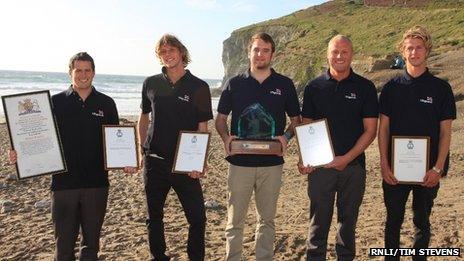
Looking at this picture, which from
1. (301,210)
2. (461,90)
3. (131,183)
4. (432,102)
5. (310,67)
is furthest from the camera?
(310,67)

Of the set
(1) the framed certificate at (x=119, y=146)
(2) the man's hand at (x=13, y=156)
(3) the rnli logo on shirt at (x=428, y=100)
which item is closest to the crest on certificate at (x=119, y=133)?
(1) the framed certificate at (x=119, y=146)

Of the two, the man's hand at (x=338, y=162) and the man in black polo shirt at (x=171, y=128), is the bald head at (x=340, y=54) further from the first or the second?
the man in black polo shirt at (x=171, y=128)

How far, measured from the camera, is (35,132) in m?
4.30

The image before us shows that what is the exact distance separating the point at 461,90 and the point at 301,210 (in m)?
15.9

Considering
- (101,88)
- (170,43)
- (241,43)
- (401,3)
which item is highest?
(401,3)

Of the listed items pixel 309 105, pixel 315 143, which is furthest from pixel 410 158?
pixel 309 105

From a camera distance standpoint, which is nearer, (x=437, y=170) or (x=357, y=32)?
(x=437, y=170)

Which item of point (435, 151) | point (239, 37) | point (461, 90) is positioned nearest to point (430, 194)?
point (435, 151)

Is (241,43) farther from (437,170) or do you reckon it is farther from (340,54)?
(437,170)

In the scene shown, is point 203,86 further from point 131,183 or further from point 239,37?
point 239,37

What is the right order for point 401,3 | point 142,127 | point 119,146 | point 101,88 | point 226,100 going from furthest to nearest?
point 401,3, point 101,88, point 142,127, point 226,100, point 119,146

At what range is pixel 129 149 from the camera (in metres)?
4.58

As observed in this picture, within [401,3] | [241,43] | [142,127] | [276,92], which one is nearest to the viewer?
[276,92]

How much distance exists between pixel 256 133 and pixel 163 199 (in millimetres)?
1221
